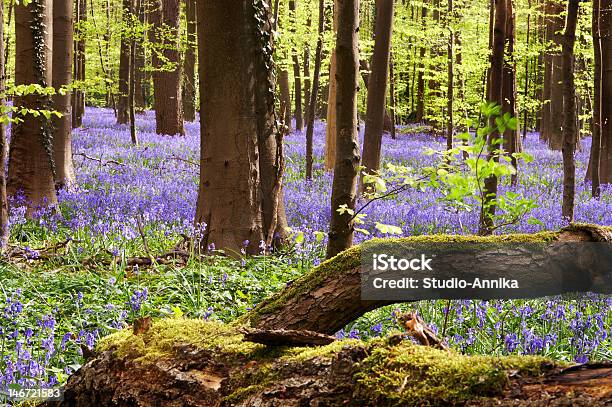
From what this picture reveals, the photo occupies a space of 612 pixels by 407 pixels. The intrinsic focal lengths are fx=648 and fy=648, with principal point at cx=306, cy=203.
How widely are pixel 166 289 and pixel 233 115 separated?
2.16m

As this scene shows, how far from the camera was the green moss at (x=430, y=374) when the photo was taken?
69.8 inches

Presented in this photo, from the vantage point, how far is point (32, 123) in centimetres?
902

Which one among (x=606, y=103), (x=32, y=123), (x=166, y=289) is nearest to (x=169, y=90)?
(x=32, y=123)

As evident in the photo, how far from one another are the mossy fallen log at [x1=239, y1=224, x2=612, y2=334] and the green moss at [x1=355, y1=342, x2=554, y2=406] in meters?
0.77

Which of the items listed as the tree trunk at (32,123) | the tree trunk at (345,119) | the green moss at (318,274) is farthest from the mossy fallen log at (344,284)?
the tree trunk at (32,123)

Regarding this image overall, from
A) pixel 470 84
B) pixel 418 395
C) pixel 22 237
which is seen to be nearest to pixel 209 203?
pixel 22 237

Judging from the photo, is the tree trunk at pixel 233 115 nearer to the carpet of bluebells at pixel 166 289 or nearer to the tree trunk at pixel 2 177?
the carpet of bluebells at pixel 166 289

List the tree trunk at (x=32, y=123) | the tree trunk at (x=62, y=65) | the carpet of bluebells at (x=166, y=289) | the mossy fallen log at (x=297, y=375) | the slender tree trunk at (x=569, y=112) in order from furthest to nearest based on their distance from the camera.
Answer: the tree trunk at (x=62, y=65) < the tree trunk at (x=32, y=123) < the slender tree trunk at (x=569, y=112) < the carpet of bluebells at (x=166, y=289) < the mossy fallen log at (x=297, y=375)

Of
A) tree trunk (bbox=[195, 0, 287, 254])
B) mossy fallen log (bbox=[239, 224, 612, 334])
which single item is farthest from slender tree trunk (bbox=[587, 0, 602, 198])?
mossy fallen log (bbox=[239, 224, 612, 334])

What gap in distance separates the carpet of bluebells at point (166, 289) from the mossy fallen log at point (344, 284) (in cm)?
85

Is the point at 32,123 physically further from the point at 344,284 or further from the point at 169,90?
the point at 169,90

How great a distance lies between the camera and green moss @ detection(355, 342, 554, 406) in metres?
1.77

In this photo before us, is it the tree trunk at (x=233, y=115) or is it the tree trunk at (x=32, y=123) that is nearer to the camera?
the tree trunk at (x=233, y=115)

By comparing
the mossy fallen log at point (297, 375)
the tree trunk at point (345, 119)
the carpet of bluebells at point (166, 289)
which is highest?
the tree trunk at point (345, 119)
